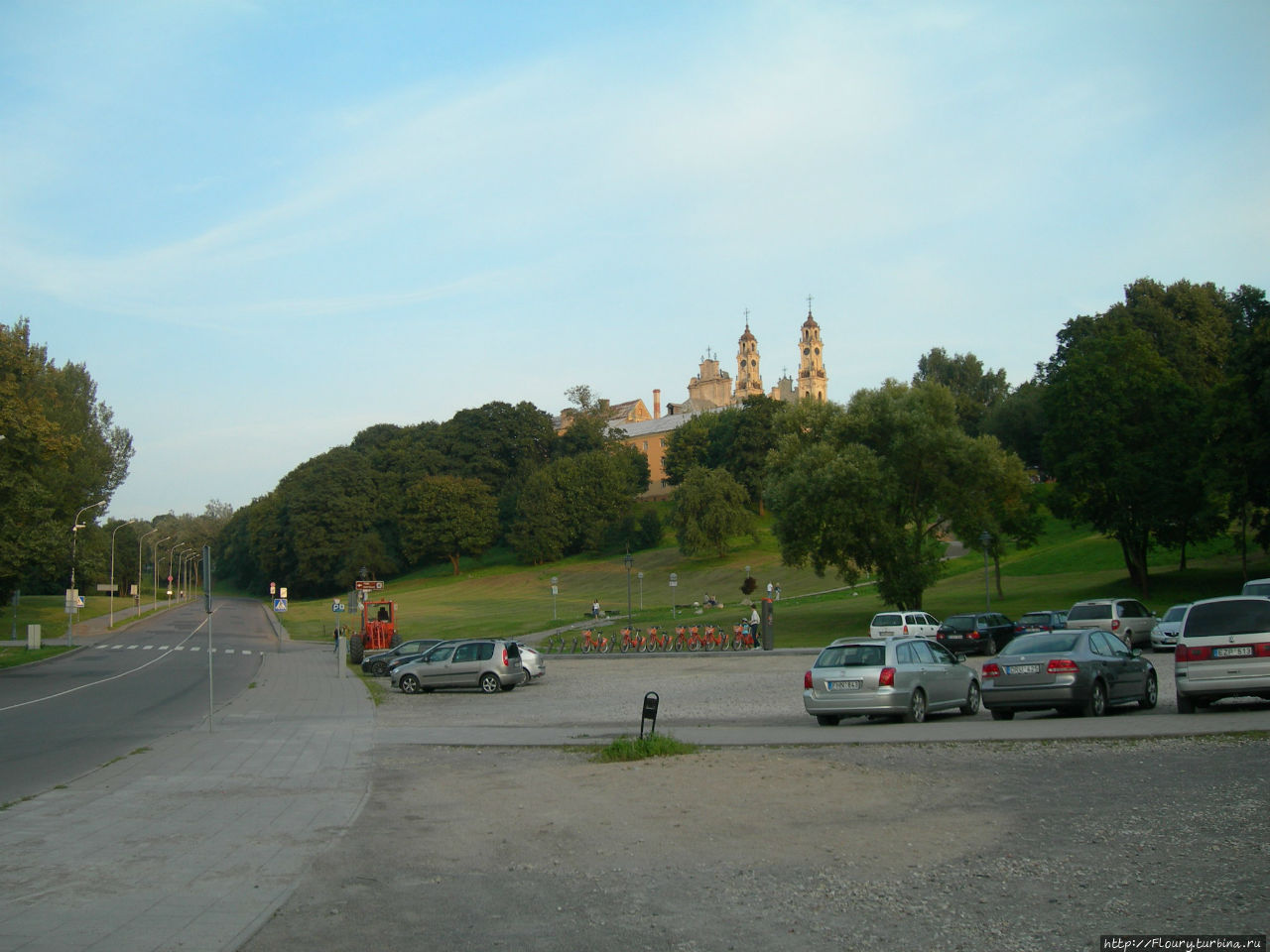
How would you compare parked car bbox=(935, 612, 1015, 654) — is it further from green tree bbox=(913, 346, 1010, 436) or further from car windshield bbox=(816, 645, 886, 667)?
green tree bbox=(913, 346, 1010, 436)

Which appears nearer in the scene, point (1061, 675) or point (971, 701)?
point (1061, 675)

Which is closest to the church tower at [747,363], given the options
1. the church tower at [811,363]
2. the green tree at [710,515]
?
the church tower at [811,363]

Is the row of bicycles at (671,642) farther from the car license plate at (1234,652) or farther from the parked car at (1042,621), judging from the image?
the car license plate at (1234,652)

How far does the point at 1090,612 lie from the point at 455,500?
8451 centimetres

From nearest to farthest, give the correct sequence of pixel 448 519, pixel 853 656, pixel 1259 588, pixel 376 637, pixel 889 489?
1. pixel 853 656
2. pixel 1259 588
3. pixel 889 489
4. pixel 376 637
5. pixel 448 519

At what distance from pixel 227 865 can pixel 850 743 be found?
912cm

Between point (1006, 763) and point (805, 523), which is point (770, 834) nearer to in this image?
point (1006, 763)

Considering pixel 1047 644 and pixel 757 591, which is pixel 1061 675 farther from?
pixel 757 591

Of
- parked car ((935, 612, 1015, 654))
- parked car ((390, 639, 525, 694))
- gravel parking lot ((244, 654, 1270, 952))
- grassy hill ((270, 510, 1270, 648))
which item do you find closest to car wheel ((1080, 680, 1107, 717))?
gravel parking lot ((244, 654, 1270, 952))

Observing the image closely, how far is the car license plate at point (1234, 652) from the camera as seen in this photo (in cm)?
1574

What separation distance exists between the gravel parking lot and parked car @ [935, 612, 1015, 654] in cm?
2101

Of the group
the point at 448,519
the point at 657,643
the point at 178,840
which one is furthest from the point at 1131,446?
the point at 448,519

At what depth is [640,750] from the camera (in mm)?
14461

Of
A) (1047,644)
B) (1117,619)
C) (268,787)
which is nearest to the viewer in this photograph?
(268,787)
